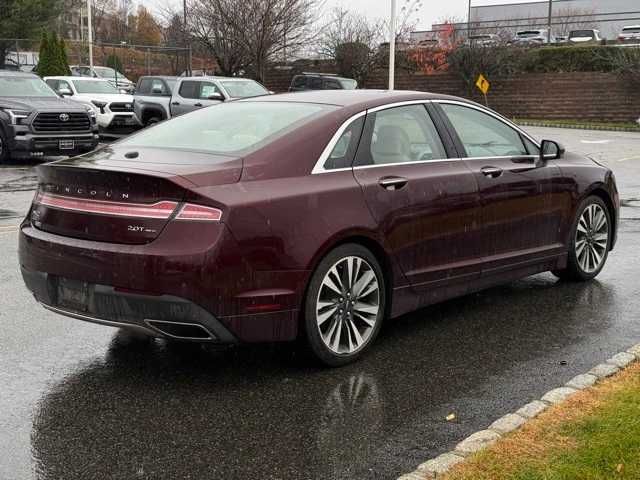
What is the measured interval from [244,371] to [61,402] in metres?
1.05

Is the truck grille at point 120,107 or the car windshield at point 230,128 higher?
the car windshield at point 230,128

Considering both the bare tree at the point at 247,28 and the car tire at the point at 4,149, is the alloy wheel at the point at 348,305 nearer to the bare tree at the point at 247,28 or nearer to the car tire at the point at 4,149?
the car tire at the point at 4,149

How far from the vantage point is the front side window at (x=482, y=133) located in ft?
19.4

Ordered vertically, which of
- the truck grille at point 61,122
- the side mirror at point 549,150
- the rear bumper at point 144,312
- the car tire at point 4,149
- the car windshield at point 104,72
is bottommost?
the car tire at point 4,149

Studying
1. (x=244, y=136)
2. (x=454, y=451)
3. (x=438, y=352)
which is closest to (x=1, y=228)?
(x=244, y=136)

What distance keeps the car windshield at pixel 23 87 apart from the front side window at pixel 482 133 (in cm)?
1314

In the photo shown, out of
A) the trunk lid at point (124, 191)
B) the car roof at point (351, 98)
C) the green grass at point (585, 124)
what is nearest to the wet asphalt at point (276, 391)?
the trunk lid at point (124, 191)

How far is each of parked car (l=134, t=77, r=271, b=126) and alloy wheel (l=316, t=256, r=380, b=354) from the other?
54.2ft

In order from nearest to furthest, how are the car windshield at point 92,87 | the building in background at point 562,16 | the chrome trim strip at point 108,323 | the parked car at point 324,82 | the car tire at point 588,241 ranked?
the chrome trim strip at point 108,323 < the car tire at point 588,241 < the car windshield at point 92,87 < the parked car at point 324,82 < the building in background at point 562,16

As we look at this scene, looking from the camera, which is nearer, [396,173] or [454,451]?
[454,451]

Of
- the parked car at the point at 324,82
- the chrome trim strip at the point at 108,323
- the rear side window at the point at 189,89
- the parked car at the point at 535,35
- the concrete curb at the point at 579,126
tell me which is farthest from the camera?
the parked car at the point at 535,35

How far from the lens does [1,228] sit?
30.6 feet

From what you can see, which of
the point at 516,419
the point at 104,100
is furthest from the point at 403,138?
the point at 104,100

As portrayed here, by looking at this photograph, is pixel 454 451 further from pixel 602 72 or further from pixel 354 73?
pixel 354 73
